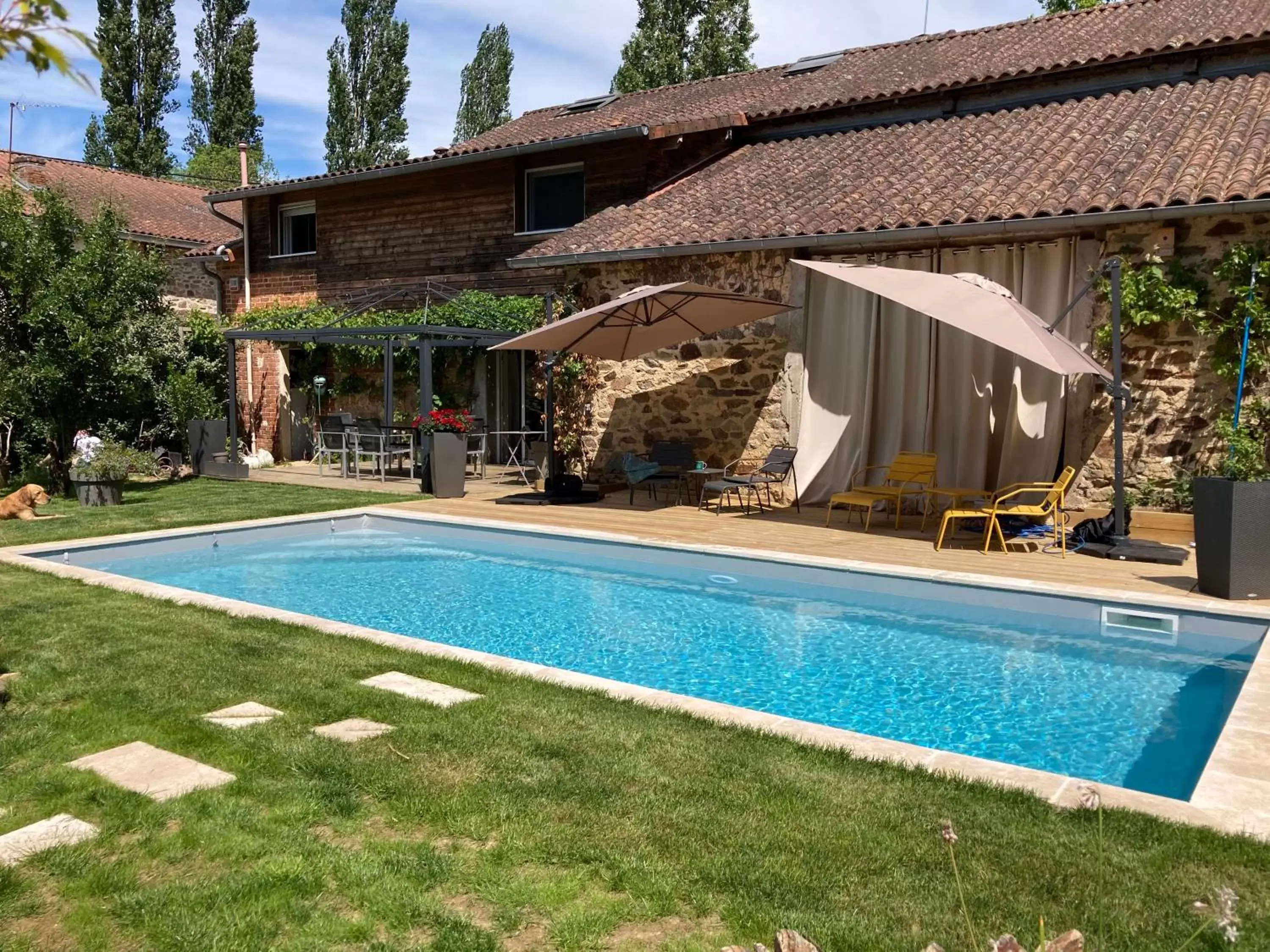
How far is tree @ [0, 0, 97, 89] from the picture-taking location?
1.46 m

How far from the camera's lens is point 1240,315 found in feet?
27.5

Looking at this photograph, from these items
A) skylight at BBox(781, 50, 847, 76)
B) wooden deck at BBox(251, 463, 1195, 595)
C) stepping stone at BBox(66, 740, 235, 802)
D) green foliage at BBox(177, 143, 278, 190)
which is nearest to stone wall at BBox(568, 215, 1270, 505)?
wooden deck at BBox(251, 463, 1195, 595)

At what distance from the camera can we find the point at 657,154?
14211mm

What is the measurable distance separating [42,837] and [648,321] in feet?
27.4

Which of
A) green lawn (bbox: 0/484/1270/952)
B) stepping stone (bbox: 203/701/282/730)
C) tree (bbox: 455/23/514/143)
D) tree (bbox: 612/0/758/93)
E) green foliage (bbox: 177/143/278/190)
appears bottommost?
green lawn (bbox: 0/484/1270/952)

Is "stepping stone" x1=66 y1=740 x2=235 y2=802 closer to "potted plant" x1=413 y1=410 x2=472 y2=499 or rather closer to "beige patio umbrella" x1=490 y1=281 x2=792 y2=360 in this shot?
"beige patio umbrella" x1=490 y1=281 x2=792 y2=360

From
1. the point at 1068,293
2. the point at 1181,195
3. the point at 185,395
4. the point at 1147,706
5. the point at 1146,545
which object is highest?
the point at 1181,195

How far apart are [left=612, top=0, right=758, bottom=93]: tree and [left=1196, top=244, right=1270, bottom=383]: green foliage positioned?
2190 centimetres

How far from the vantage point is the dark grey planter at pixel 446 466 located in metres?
12.0

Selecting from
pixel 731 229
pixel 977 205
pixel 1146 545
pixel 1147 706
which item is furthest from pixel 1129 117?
pixel 1147 706

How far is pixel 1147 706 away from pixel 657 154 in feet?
36.6

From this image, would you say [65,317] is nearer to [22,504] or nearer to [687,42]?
[22,504]

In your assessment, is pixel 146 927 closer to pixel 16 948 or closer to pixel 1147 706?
pixel 16 948

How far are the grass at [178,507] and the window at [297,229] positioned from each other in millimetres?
5995
